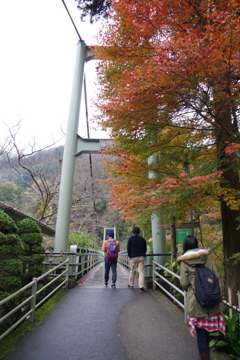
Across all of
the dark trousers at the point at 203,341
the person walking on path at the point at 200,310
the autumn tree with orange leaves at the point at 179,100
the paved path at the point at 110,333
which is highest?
the autumn tree with orange leaves at the point at 179,100

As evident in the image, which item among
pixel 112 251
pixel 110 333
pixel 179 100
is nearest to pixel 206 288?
pixel 110 333

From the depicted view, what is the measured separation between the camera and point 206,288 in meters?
2.22

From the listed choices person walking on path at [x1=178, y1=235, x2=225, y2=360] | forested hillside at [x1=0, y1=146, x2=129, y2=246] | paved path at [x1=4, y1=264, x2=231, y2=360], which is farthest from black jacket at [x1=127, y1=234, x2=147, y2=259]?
forested hillside at [x1=0, y1=146, x2=129, y2=246]

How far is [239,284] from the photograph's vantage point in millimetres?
3738

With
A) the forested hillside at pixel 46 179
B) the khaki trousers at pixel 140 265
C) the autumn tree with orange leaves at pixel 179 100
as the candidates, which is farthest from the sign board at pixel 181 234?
the forested hillside at pixel 46 179

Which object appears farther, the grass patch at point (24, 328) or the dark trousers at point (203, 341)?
the grass patch at point (24, 328)

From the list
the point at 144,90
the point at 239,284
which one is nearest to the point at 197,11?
the point at 144,90

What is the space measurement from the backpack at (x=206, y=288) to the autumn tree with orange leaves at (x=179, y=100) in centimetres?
140

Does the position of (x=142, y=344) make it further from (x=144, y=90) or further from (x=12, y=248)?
(x=144, y=90)

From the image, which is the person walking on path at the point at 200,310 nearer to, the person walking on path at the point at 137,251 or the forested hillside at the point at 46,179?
the person walking on path at the point at 137,251

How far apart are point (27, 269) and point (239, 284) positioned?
4462 millimetres

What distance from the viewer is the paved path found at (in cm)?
273

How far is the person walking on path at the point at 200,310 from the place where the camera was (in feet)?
7.36

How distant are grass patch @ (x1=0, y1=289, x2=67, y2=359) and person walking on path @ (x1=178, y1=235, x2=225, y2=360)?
2.21 metres
